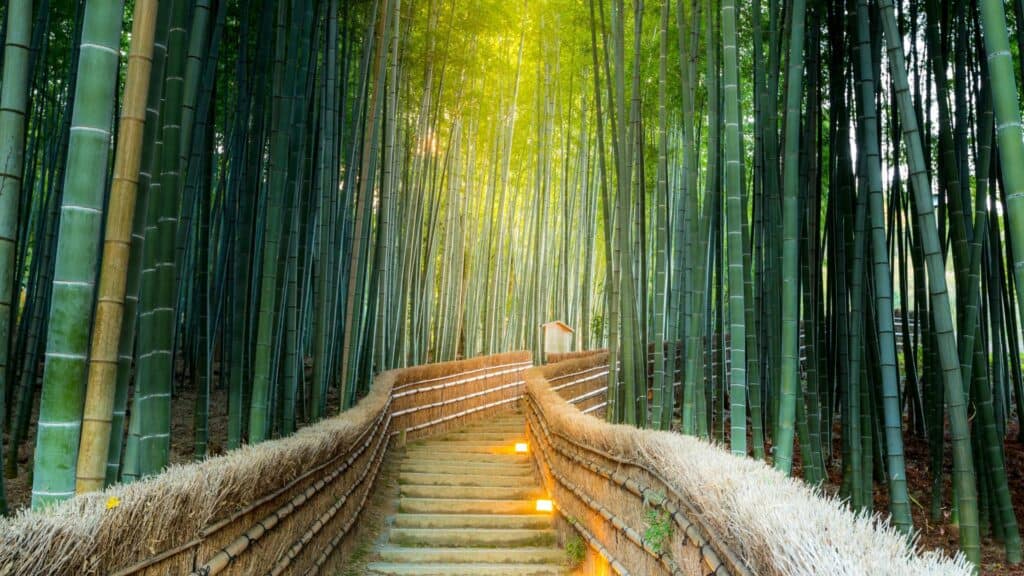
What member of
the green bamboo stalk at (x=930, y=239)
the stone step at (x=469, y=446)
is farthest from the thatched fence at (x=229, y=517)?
the green bamboo stalk at (x=930, y=239)

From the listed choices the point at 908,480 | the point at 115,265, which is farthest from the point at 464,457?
the point at 115,265

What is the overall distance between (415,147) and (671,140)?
2.81 metres

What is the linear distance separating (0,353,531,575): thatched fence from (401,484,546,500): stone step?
294 mm

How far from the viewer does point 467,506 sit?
4.55 m

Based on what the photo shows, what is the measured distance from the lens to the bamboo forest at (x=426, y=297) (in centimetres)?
179

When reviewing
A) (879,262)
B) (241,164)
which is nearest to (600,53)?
(241,164)

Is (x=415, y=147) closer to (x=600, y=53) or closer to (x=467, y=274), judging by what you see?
(x=600, y=53)

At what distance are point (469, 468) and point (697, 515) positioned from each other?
3.39 m

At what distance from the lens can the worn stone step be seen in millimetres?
5238

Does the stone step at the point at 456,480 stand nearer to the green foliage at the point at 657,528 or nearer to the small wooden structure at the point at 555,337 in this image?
the green foliage at the point at 657,528

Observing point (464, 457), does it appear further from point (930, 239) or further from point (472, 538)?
point (930, 239)

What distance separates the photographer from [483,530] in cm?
410

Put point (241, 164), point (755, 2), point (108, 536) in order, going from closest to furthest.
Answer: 1. point (108, 536)
2. point (755, 2)
3. point (241, 164)

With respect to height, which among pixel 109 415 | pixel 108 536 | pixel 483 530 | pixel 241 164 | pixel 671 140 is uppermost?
pixel 671 140
